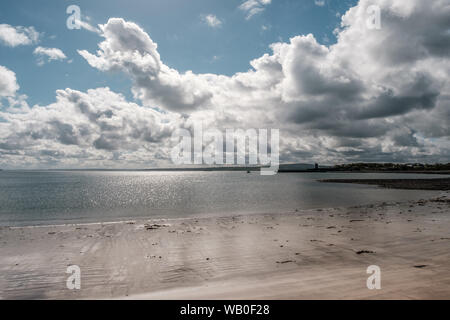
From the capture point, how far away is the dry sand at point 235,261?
8250mm

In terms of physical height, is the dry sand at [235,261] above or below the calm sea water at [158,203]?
above

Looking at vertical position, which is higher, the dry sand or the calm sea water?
the dry sand

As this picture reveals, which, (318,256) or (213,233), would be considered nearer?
Result: (318,256)

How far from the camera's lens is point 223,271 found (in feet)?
36.6

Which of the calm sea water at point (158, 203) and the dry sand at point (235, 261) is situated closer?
the dry sand at point (235, 261)

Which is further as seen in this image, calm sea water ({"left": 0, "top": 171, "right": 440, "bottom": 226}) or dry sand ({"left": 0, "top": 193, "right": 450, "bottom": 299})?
calm sea water ({"left": 0, "top": 171, "right": 440, "bottom": 226})

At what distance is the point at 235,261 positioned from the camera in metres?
12.5

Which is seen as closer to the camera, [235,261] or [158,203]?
[235,261]

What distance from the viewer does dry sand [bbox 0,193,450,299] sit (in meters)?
8.25

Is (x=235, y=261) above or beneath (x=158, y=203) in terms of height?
above
